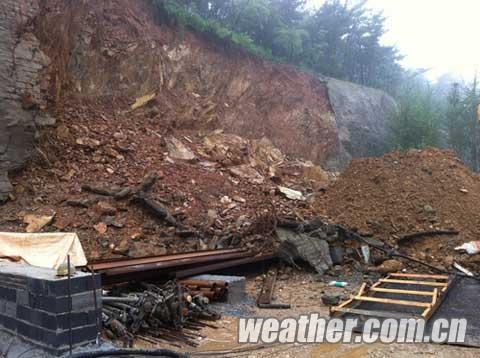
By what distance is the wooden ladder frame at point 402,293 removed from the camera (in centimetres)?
520

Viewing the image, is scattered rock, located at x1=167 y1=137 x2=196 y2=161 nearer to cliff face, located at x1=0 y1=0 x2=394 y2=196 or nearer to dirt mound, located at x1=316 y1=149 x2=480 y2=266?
cliff face, located at x1=0 y1=0 x2=394 y2=196

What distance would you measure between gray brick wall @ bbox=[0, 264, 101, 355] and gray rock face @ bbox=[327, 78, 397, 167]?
1712cm

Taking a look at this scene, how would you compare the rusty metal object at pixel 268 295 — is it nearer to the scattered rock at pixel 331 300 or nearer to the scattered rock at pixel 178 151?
the scattered rock at pixel 331 300

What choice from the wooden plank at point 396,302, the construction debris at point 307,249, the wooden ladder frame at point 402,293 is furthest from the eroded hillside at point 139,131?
the wooden plank at point 396,302

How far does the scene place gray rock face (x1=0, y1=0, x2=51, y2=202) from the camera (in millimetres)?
9289

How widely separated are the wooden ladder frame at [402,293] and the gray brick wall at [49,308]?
3.31m

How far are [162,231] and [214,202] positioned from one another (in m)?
2.18

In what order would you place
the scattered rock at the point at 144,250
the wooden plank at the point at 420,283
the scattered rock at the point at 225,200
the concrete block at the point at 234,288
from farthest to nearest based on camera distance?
the scattered rock at the point at 225,200 < the scattered rock at the point at 144,250 < the wooden plank at the point at 420,283 < the concrete block at the point at 234,288

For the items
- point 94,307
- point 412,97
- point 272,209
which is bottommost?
point 272,209

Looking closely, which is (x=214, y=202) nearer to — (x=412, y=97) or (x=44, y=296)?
(x=44, y=296)

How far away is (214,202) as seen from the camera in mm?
10469

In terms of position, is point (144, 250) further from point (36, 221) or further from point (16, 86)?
point (16, 86)

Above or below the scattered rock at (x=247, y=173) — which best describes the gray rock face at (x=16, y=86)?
above

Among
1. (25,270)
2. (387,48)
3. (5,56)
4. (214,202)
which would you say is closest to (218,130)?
(214,202)
